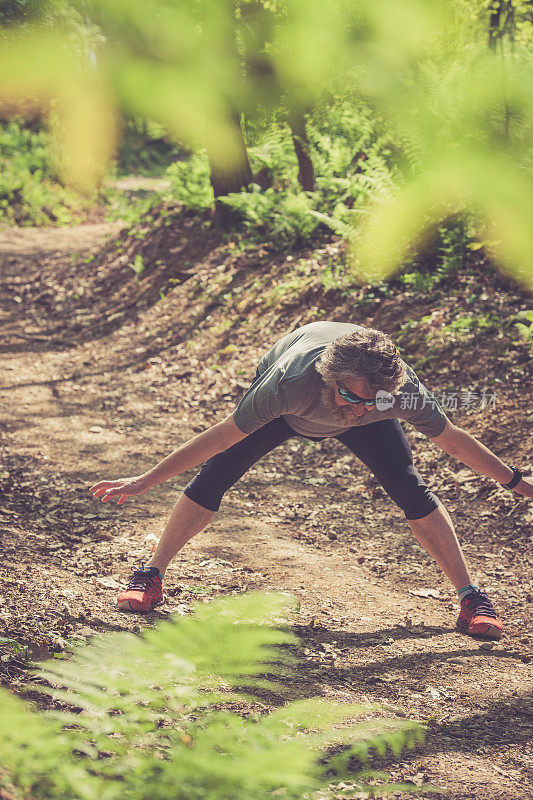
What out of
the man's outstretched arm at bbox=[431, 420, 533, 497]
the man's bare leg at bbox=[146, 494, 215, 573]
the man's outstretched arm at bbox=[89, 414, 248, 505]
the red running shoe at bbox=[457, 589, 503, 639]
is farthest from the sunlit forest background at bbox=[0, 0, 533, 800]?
the man's outstretched arm at bbox=[431, 420, 533, 497]

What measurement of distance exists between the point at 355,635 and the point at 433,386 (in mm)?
2953

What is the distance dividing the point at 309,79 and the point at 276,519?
4.27m

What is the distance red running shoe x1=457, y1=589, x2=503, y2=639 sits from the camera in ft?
11.0

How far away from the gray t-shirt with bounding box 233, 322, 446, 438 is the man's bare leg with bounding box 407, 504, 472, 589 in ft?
1.74

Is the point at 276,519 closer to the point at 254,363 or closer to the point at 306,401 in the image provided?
the point at 306,401

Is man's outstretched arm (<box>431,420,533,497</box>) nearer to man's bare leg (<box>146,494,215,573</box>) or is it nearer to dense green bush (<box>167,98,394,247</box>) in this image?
man's bare leg (<box>146,494,215,573</box>)

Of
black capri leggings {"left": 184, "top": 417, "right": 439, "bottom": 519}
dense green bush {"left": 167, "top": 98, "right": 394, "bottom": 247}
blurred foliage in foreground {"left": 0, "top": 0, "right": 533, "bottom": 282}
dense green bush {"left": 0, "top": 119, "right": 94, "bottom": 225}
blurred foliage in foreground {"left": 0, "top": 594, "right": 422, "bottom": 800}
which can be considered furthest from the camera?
dense green bush {"left": 0, "top": 119, "right": 94, "bottom": 225}

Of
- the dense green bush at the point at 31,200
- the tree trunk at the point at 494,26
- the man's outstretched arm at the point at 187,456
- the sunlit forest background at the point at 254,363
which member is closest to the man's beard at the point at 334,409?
the man's outstretched arm at the point at 187,456

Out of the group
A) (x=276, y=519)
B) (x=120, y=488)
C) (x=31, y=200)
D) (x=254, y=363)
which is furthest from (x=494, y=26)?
(x=31, y=200)

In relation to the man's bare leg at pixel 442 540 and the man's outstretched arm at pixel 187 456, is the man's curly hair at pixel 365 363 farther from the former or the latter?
the man's bare leg at pixel 442 540

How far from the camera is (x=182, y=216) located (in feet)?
36.2

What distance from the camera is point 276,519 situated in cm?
484

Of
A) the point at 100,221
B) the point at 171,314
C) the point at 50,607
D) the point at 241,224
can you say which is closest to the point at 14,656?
the point at 50,607

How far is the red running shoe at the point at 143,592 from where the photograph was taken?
327cm
